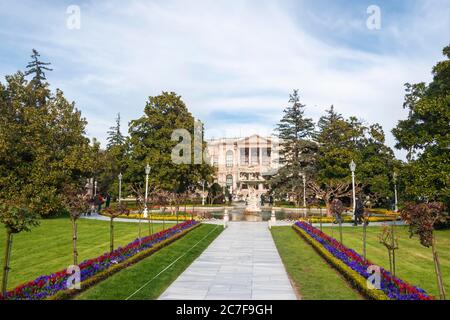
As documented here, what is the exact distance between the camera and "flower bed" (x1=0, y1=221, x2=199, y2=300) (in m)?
8.90

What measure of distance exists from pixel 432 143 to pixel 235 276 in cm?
2194

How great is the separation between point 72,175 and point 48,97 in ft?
33.8

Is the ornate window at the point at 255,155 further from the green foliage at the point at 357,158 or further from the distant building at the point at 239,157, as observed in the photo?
the green foliage at the point at 357,158

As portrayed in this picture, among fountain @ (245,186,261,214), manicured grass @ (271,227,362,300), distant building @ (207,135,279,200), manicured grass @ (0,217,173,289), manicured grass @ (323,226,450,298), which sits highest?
distant building @ (207,135,279,200)

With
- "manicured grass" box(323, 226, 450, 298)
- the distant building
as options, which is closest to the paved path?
"manicured grass" box(323, 226, 450, 298)

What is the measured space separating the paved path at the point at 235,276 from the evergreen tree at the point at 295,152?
3621 centimetres

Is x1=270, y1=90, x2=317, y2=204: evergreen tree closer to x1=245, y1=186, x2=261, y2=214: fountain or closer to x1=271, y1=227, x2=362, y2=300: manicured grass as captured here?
x1=245, y1=186, x2=261, y2=214: fountain

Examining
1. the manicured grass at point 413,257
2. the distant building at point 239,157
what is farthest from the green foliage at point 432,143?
the distant building at point 239,157

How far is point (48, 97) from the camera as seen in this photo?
131 ft

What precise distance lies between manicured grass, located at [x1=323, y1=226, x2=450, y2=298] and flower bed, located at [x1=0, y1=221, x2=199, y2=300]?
9958mm

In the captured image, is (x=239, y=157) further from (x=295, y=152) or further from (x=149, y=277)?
(x=149, y=277)

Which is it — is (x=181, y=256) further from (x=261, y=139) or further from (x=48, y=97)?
(x=261, y=139)

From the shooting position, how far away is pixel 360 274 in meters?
11.4
